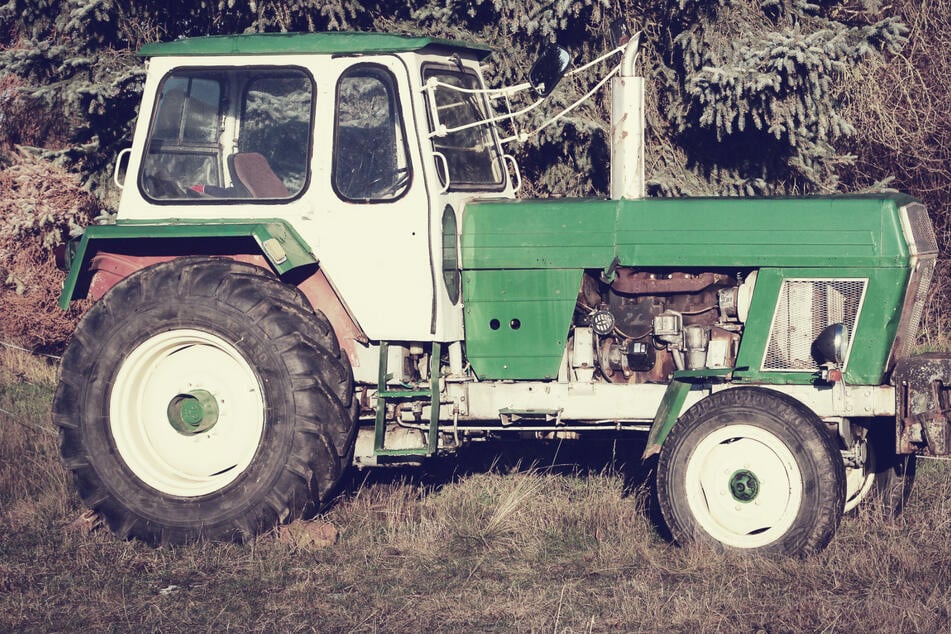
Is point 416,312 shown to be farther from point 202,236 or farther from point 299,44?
point 299,44

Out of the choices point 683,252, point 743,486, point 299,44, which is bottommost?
point 743,486

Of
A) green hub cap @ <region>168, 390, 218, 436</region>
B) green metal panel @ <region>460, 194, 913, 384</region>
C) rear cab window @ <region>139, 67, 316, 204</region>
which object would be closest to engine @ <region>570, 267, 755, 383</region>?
green metal panel @ <region>460, 194, 913, 384</region>

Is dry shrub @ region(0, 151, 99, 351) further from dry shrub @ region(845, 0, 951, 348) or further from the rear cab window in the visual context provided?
dry shrub @ region(845, 0, 951, 348)

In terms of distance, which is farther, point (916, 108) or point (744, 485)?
point (916, 108)

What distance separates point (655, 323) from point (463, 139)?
1496 mm

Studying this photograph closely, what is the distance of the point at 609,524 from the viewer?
21.8 ft

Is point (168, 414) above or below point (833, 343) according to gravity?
below

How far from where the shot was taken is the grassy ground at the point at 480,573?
526 centimetres

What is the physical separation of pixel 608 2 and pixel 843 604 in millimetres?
5740

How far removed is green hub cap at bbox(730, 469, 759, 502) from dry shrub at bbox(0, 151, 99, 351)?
6.50 meters

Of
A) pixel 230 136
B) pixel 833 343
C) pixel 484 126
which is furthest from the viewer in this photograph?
pixel 484 126

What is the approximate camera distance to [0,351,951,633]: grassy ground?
5.26 meters

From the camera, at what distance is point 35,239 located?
10938 mm

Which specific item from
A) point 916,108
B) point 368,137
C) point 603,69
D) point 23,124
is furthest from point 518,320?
point 23,124
